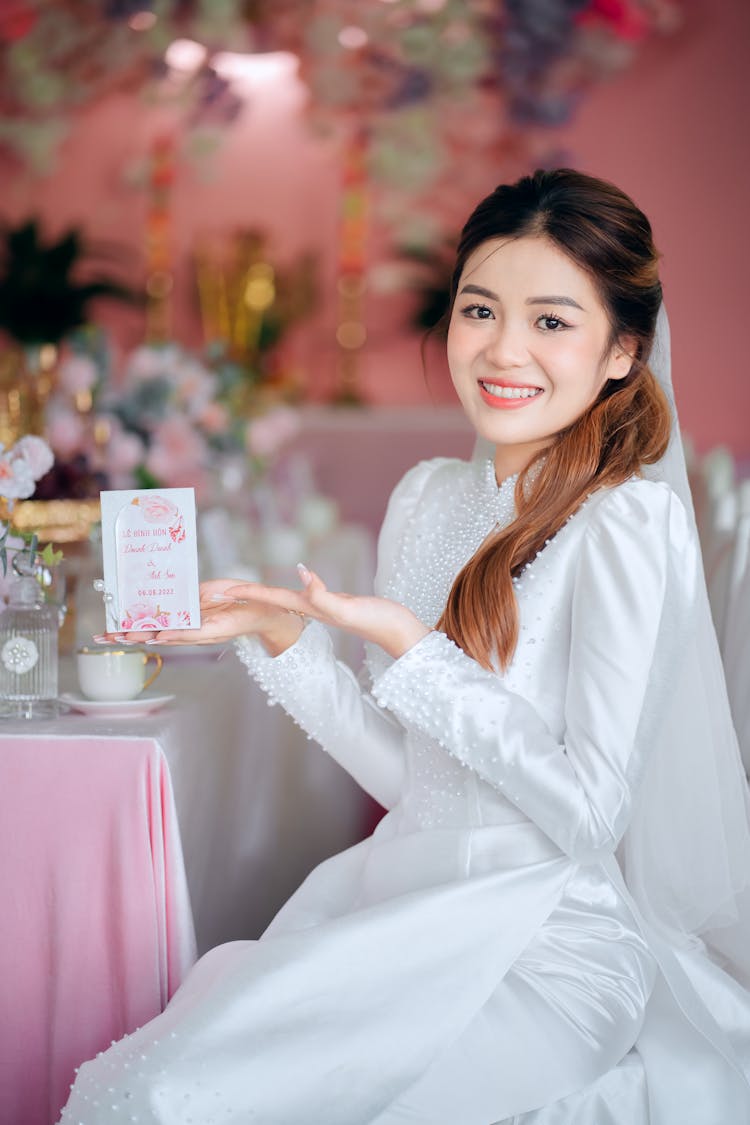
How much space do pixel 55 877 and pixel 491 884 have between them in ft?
1.89


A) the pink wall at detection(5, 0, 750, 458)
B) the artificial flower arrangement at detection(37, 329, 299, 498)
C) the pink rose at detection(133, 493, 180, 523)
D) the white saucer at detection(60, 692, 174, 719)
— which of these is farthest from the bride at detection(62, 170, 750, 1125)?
the pink wall at detection(5, 0, 750, 458)

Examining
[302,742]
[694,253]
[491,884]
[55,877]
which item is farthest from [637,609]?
[694,253]

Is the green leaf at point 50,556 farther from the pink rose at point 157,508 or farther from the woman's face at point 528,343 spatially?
the woman's face at point 528,343

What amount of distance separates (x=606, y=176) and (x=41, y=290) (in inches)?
107

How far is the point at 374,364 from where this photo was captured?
6.72 m

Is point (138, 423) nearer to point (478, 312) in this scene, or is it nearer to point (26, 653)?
point (26, 653)

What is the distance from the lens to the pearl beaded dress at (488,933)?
51.3 inches

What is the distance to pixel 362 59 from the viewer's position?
648 cm

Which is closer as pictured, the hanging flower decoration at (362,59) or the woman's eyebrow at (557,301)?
the woman's eyebrow at (557,301)

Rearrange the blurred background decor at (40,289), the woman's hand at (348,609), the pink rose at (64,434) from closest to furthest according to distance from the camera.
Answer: the woman's hand at (348,609), the pink rose at (64,434), the blurred background decor at (40,289)

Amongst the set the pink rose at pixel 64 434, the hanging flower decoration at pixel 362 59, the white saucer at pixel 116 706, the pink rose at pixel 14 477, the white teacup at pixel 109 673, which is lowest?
the white saucer at pixel 116 706

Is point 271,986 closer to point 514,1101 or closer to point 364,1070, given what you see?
point 364,1070

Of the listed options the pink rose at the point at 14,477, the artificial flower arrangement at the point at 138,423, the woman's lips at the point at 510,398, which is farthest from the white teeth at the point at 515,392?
the artificial flower arrangement at the point at 138,423

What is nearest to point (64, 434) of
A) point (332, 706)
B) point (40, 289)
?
point (332, 706)
